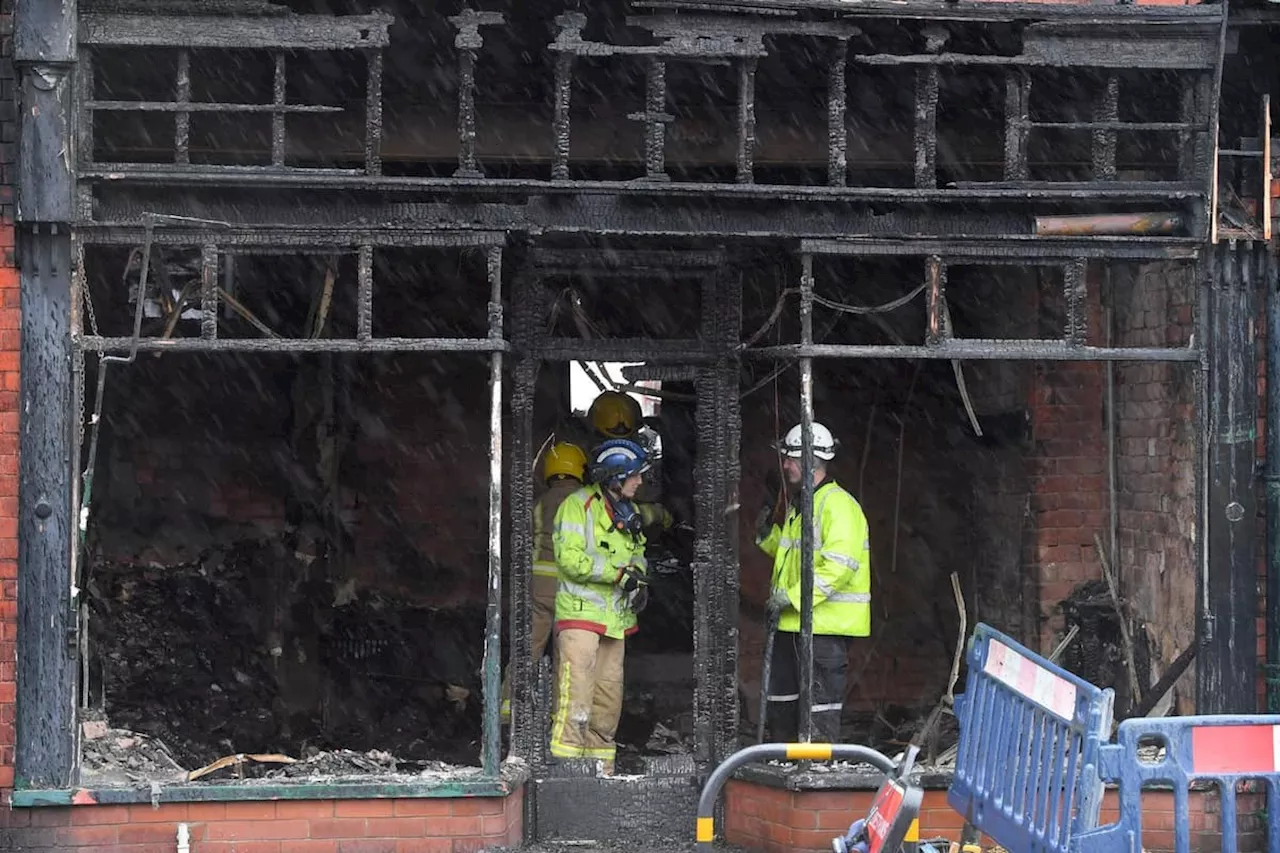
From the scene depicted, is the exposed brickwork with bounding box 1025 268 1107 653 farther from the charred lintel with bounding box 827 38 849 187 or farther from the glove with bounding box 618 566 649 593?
the glove with bounding box 618 566 649 593

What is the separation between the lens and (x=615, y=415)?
31.6 ft

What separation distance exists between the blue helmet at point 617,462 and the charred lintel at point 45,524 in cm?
280

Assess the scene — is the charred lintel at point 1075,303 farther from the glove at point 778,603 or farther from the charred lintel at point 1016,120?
the glove at point 778,603

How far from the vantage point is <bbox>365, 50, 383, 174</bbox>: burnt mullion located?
7801 mm

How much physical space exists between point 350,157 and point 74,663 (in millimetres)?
3118

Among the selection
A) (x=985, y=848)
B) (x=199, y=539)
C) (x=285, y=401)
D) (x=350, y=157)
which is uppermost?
(x=350, y=157)

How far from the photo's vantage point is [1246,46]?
8430 millimetres

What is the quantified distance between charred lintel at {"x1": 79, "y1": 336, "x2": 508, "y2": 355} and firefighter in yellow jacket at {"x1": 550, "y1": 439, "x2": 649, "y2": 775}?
130cm

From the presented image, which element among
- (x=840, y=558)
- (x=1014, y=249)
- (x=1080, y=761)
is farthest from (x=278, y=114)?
(x=1080, y=761)

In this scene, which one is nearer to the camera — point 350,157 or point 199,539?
point 350,157

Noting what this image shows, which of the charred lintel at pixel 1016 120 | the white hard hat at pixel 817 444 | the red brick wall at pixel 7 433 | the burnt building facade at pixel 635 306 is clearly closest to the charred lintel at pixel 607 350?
the burnt building facade at pixel 635 306

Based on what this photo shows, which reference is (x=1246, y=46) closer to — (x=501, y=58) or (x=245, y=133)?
(x=501, y=58)

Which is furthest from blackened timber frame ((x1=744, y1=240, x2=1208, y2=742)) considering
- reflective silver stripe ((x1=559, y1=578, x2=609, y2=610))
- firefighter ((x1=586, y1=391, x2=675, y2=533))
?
firefighter ((x1=586, y1=391, x2=675, y2=533))

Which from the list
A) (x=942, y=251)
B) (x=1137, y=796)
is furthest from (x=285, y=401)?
(x=1137, y=796)
